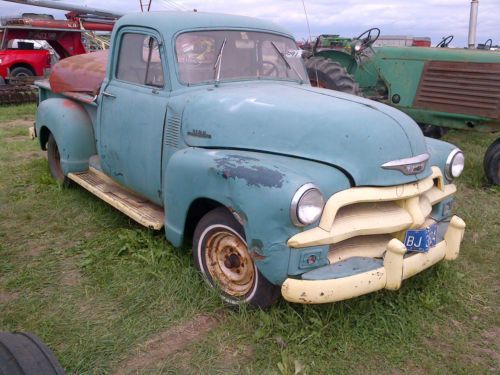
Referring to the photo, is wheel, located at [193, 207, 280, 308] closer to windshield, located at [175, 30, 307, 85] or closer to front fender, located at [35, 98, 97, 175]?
windshield, located at [175, 30, 307, 85]

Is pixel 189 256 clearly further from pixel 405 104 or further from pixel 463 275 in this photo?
pixel 405 104

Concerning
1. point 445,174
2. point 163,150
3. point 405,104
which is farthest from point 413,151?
point 405,104

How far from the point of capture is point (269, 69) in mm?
4035

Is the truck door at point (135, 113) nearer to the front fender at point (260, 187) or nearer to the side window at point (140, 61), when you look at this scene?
the side window at point (140, 61)

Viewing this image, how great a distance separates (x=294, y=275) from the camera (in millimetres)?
2645

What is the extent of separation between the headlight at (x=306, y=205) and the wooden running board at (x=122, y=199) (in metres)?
1.48

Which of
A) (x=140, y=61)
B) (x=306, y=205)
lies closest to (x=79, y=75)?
(x=140, y=61)

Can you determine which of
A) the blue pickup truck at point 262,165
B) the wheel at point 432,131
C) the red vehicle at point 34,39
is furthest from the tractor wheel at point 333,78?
the red vehicle at point 34,39

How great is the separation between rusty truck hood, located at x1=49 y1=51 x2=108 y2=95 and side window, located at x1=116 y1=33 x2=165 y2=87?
96 cm

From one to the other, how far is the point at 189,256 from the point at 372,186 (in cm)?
155

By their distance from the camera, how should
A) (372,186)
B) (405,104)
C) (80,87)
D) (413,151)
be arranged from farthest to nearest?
(405,104)
(80,87)
(413,151)
(372,186)

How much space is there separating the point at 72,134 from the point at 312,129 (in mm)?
2888

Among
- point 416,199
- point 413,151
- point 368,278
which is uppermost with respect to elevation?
point 413,151

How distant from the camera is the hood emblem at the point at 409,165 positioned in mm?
2902
